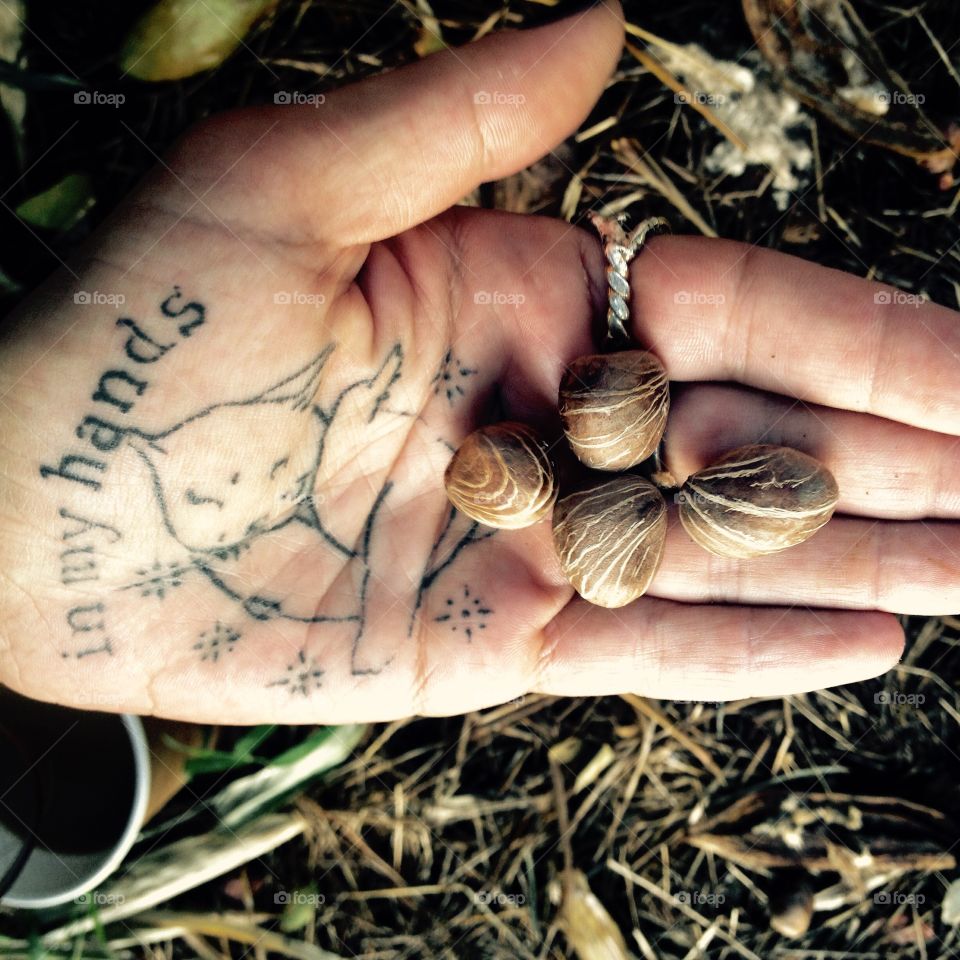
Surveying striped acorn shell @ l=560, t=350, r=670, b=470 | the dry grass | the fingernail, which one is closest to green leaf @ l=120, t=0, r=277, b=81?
the dry grass

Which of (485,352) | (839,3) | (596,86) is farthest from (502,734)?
(839,3)

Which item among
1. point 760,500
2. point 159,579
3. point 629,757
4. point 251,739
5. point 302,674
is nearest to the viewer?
point 760,500

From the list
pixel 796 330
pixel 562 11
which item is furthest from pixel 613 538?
pixel 562 11

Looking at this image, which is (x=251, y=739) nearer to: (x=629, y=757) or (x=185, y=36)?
(x=629, y=757)

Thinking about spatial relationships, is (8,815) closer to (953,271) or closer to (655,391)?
(655,391)

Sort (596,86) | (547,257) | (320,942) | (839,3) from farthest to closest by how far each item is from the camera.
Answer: (320,942) → (839,3) → (547,257) → (596,86)

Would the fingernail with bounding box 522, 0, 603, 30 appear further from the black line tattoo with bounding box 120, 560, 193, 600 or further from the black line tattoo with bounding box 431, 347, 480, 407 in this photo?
the black line tattoo with bounding box 120, 560, 193, 600

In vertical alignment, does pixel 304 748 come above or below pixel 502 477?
below
